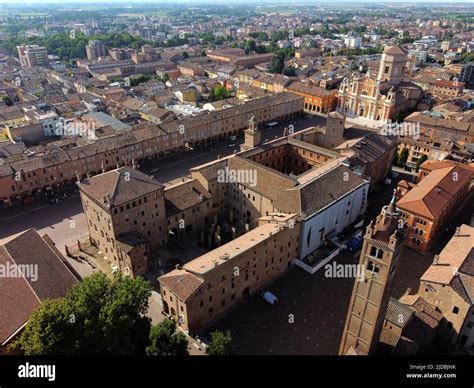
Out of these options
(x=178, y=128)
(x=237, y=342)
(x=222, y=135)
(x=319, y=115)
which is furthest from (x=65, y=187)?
(x=319, y=115)

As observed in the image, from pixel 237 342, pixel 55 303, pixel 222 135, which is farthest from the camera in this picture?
pixel 222 135

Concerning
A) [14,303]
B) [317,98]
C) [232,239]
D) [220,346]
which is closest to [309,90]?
[317,98]

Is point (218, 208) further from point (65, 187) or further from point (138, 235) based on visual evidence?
point (65, 187)

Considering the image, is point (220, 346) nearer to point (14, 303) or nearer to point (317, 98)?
point (14, 303)

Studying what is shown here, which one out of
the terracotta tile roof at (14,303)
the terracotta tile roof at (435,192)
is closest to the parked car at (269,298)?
the terracotta tile roof at (435,192)

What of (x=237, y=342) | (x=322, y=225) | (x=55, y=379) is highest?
(x=55, y=379)

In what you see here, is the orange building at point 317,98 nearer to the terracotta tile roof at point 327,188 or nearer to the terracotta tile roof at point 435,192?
the terracotta tile roof at point 435,192

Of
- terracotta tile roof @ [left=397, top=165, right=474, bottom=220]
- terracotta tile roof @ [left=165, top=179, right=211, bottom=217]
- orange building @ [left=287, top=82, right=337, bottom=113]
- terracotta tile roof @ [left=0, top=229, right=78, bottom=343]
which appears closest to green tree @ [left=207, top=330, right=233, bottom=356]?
terracotta tile roof @ [left=0, top=229, right=78, bottom=343]
